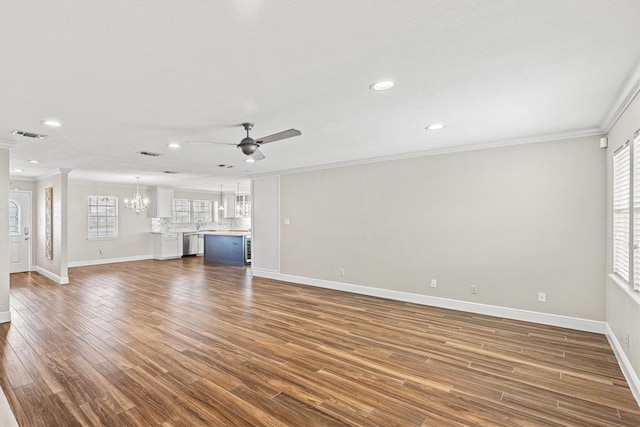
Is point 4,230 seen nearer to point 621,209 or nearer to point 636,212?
point 636,212

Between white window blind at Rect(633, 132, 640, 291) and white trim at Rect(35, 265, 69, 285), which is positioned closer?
white window blind at Rect(633, 132, 640, 291)

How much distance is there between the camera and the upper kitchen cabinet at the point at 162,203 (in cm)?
1023

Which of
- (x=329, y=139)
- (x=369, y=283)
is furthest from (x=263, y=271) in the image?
(x=329, y=139)

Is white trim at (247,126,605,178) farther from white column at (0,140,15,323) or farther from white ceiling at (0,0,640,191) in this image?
white column at (0,140,15,323)

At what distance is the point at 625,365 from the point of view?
2785 mm

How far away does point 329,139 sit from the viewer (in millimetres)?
4172

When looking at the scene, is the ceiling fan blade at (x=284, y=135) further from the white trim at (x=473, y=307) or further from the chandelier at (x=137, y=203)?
the chandelier at (x=137, y=203)

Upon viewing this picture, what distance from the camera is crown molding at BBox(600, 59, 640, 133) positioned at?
2.26 metres

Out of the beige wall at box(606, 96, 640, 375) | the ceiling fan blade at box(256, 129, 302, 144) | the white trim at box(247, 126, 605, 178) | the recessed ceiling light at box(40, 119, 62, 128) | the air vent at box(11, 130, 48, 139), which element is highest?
the recessed ceiling light at box(40, 119, 62, 128)

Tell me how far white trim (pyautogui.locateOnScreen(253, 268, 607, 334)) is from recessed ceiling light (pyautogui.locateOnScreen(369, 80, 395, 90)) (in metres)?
3.50

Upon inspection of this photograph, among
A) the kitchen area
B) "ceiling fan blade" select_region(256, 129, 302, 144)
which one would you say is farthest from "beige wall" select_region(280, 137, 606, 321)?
the kitchen area

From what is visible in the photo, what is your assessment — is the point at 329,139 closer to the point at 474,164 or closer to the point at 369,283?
the point at 474,164

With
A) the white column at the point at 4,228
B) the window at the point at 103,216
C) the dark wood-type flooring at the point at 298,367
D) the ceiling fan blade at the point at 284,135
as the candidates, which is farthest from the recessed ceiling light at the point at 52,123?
the window at the point at 103,216

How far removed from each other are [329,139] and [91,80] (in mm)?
2580
